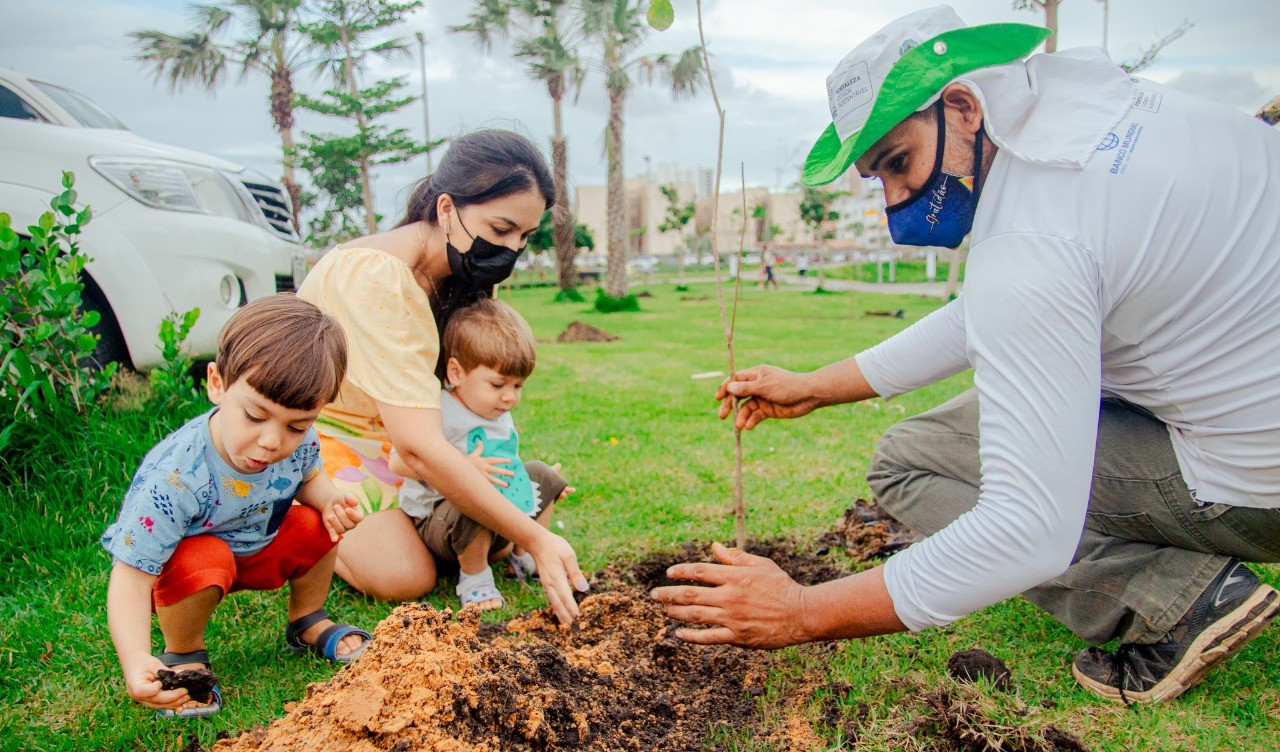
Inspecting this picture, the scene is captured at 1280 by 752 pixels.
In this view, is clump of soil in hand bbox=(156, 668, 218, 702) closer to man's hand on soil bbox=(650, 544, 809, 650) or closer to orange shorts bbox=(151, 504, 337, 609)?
orange shorts bbox=(151, 504, 337, 609)

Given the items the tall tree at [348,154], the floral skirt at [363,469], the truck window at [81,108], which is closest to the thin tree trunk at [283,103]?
the tall tree at [348,154]

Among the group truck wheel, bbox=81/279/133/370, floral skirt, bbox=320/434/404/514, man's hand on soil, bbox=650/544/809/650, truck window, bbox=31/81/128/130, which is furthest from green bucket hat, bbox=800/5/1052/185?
truck window, bbox=31/81/128/130

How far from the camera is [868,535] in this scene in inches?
125

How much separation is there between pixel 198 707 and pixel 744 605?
4.58 ft

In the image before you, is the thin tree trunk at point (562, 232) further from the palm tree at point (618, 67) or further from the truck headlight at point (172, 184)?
the truck headlight at point (172, 184)

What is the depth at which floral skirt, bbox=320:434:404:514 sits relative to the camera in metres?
2.88

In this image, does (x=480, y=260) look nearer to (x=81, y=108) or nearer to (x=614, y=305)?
(x=81, y=108)

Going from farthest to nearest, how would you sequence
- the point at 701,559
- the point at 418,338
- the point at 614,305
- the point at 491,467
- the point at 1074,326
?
the point at 614,305, the point at 701,559, the point at 491,467, the point at 418,338, the point at 1074,326

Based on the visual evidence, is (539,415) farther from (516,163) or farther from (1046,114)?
(1046,114)

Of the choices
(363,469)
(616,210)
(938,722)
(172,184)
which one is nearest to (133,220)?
(172,184)

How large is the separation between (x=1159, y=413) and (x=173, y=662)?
260 cm

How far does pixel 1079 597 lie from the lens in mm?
2209

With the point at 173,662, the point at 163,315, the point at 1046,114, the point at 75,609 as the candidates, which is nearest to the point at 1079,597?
→ the point at 1046,114

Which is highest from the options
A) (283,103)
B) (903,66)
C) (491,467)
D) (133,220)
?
(283,103)
